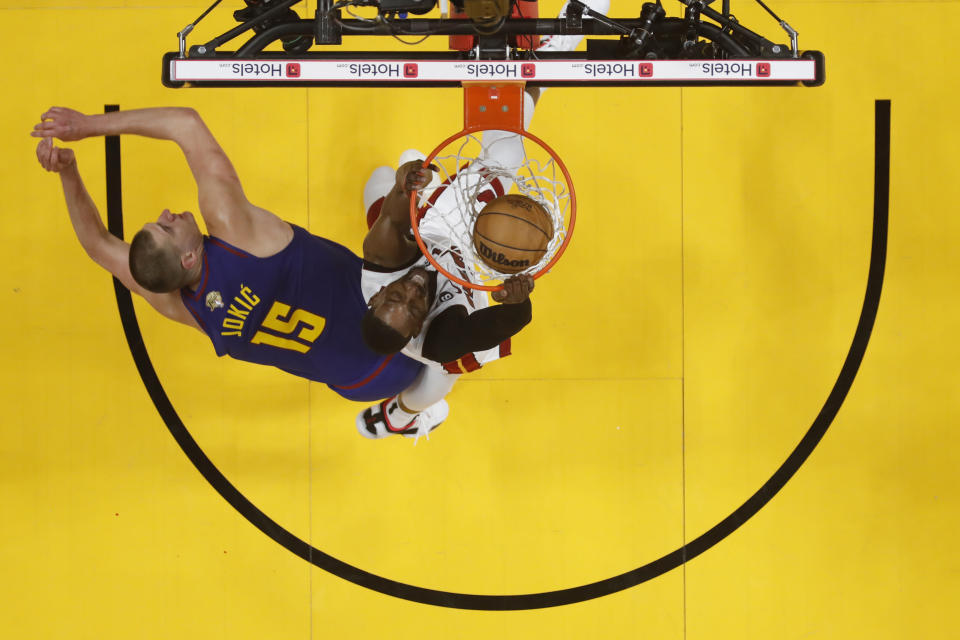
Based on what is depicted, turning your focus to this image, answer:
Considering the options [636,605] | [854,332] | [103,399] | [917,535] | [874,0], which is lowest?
[636,605]

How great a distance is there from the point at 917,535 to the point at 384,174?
3.41 metres

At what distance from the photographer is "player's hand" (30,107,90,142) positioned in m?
2.43

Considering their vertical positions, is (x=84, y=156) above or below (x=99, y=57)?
below

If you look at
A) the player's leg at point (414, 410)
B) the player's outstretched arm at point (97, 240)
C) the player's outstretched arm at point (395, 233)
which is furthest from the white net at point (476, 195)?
the player's outstretched arm at point (97, 240)

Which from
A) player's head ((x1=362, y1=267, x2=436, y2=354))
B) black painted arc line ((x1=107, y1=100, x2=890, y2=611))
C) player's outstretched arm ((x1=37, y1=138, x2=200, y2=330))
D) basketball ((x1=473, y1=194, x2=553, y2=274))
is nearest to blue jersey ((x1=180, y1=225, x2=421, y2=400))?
player's outstretched arm ((x1=37, y1=138, x2=200, y2=330))

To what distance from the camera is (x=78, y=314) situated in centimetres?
377

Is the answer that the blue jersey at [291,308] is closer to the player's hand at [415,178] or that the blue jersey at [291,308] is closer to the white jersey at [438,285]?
the white jersey at [438,285]

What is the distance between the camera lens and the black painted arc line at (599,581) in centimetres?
367

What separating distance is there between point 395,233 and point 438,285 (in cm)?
30

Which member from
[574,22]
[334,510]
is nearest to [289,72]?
[574,22]

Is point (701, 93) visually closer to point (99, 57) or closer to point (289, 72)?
point (289, 72)

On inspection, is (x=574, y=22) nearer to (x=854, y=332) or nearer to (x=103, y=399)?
(x=854, y=332)

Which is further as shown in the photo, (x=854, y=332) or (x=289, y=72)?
(x=854, y=332)

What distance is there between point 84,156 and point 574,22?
279cm
